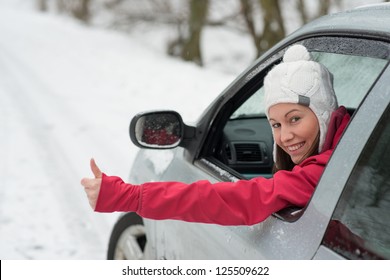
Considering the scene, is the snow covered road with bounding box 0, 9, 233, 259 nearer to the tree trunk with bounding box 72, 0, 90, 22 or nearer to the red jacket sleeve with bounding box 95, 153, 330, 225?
the red jacket sleeve with bounding box 95, 153, 330, 225

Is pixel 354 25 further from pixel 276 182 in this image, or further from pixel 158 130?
pixel 158 130

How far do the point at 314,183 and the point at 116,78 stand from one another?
34.6ft

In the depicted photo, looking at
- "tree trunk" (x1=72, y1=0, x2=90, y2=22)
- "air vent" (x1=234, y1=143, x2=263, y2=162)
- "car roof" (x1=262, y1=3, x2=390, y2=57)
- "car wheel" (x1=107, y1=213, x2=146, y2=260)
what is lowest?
"car wheel" (x1=107, y1=213, x2=146, y2=260)

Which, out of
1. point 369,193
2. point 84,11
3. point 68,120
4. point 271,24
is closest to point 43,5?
point 84,11

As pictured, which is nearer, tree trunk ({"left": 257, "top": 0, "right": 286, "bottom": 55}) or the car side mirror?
the car side mirror

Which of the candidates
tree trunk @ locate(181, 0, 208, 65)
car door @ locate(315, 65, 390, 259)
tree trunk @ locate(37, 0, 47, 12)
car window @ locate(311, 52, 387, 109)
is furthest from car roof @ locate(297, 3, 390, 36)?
tree trunk @ locate(37, 0, 47, 12)

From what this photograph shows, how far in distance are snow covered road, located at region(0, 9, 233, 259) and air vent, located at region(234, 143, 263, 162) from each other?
5.25 ft

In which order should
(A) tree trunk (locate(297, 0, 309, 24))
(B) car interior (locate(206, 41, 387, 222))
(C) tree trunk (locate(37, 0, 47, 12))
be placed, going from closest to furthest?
1. (B) car interior (locate(206, 41, 387, 222))
2. (A) tree trunk (locate(297, 0, 309, 24))
3. (C) tree trunk (locate(37, 0, 47, 12))

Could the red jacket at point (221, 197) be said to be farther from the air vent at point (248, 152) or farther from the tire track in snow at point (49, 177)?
the tire track in snow at point (49, 177)

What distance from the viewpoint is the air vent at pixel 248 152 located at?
2748 millimetres

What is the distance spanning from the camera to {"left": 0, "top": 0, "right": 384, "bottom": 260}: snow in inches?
166

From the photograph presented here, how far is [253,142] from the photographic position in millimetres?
2855

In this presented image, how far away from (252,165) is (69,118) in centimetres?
573

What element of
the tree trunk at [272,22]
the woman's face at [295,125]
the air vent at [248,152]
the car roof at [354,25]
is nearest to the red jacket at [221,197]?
the woman's face at [295,125]
